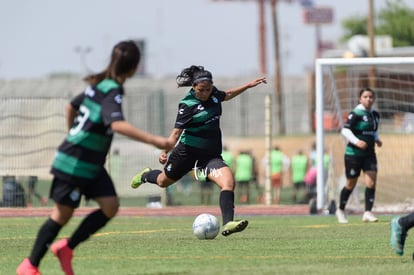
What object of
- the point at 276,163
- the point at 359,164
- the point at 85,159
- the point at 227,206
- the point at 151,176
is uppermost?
the point at 85,159

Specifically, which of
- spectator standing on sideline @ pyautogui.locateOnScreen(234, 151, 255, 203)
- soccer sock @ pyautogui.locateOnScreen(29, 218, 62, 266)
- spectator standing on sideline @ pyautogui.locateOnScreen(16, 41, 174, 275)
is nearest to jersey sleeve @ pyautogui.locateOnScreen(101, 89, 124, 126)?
spectator standing on sideline @ pyautogui.locateOnScreen(16, 41, 174, 275)

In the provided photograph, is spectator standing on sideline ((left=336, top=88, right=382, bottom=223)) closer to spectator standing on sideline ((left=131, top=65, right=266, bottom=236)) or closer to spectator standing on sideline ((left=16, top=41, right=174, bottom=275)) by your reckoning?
spectator standing on sideline ((left=131, top=65, right=266, bottom=236))

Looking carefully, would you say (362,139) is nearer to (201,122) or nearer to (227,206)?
(201,122)

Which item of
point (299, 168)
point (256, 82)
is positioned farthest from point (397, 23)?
point (256, 82)

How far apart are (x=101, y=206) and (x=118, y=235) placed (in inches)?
218

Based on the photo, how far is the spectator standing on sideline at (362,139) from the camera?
62.9 ft

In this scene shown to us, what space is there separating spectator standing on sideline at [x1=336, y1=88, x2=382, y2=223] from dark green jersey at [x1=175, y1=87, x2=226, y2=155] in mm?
4220

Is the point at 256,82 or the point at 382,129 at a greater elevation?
the point at 256,82

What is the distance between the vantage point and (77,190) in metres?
10.3

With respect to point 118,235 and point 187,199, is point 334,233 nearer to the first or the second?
point 118,235

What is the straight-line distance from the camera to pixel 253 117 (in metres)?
51.4

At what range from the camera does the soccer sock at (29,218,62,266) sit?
10.3 metres

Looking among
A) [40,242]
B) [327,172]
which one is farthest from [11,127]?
[40,242]

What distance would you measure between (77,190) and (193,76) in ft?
16.3
